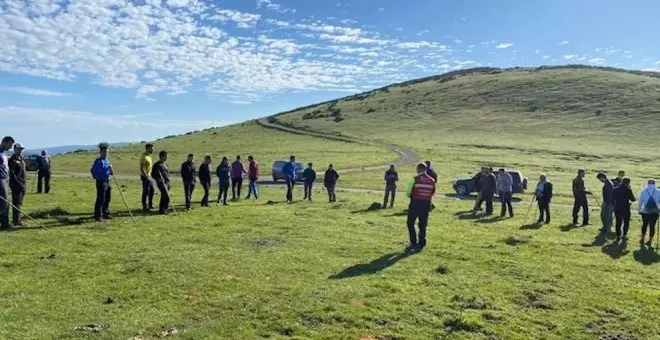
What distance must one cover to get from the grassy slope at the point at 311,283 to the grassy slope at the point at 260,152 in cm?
3891

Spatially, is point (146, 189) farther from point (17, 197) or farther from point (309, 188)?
point (309, 188)

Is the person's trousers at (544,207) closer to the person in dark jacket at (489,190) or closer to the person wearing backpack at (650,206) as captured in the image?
the person in dark jacket at (489,190)

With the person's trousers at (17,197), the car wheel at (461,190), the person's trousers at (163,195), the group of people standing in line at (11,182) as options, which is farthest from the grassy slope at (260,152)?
the person's trousers at (17,197)

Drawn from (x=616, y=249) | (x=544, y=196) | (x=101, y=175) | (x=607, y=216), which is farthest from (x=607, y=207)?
(x=101, y=175)

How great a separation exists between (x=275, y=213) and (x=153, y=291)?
12.8m

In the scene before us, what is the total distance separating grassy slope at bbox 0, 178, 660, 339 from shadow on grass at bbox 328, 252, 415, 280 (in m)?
0.03

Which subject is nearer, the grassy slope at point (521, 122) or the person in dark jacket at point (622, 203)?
the person in dark jacket at point (622, 203)

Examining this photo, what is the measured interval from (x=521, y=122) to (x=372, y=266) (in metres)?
104

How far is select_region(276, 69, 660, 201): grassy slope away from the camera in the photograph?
68.2 metres

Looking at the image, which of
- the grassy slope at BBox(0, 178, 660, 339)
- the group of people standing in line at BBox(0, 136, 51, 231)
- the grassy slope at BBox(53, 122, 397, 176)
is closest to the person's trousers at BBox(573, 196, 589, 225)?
the grassy slope at BBox(0, 178, 660, 339)

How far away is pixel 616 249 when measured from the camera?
19.6 metres

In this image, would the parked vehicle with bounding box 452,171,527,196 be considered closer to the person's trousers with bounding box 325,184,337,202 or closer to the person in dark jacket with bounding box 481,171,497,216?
the person in dark jacket with bounding box 481,171,497,216

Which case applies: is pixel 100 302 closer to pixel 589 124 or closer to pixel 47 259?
pixel 47 259

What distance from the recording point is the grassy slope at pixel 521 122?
2684 inches
